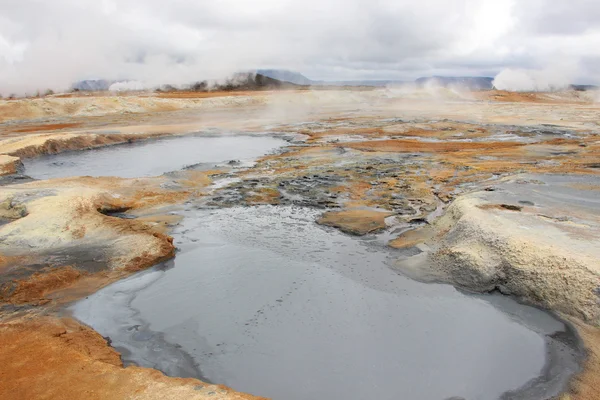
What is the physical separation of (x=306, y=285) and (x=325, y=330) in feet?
3.51

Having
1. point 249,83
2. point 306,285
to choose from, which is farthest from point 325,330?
point 249,83

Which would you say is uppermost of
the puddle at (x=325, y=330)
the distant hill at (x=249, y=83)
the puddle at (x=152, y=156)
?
the distant hill at (x=249, y=83)

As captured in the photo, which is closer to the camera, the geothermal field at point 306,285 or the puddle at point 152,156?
the geothermal field at point 306,285

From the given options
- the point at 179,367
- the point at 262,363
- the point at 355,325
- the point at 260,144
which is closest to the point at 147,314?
the point at 179,367

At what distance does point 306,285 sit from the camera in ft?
18.6

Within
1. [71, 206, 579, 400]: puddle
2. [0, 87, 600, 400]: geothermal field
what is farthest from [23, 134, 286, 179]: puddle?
[71, 206, 579, 400]: puddle

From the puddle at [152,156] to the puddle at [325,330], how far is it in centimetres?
737

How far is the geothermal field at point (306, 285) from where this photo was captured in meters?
3.88

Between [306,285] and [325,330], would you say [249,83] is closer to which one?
[306,285]

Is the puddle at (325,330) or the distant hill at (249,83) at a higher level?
the distant hill at (249,83)

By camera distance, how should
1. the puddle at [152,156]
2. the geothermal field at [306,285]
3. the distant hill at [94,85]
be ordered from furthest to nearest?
1. the distant hill at [94,85]
2. the puddle at [152,156]
3. the geothermal field at [306,285]

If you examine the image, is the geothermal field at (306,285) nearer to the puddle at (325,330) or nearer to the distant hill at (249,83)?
the puddle at (325,330)

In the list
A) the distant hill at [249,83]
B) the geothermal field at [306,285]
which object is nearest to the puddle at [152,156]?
the geothermal field at [306,285]

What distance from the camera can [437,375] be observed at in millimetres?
3943
